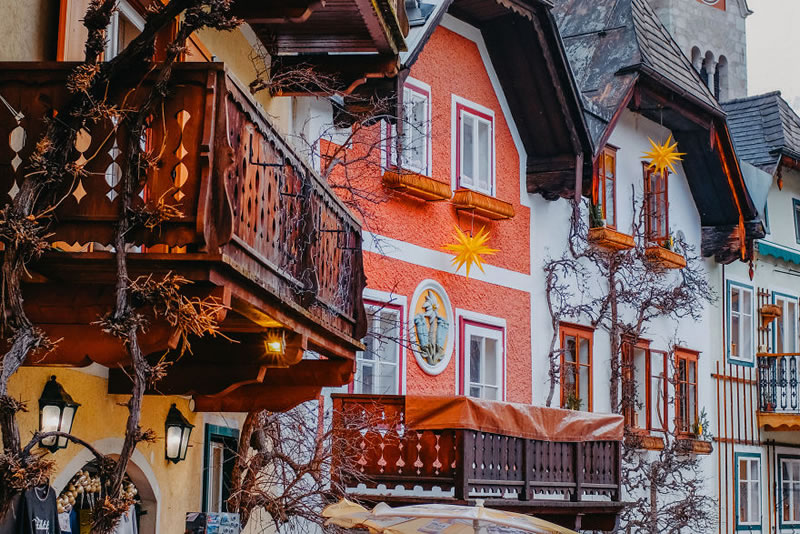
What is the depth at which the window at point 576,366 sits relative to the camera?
19359 millimetres

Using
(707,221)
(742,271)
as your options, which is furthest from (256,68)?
(742,271)

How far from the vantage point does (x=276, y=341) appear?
928 cm

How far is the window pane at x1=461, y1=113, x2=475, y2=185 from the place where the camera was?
1795 cm

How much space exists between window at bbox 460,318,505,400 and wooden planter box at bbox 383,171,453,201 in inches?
69.8

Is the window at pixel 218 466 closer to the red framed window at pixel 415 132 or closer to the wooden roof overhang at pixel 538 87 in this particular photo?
the red framed window at pixel 415 132

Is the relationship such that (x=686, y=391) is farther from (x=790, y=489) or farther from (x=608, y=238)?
(x=790, y=489)

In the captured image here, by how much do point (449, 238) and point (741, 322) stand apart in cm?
964

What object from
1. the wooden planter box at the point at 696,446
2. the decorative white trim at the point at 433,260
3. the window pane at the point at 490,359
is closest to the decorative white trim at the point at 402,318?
the decorative white trim at the point at 433,260

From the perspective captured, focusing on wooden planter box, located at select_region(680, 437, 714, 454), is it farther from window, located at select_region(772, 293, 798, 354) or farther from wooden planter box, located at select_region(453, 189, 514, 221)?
wooden planter box, located at select_region(453, 189, 514, 221)

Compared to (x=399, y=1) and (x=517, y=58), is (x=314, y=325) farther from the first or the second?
(x=517, y=58)

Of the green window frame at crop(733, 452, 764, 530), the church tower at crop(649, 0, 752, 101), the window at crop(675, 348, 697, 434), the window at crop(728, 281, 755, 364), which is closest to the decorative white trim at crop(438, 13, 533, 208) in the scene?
the window at crop(675, 348, 697, 434)

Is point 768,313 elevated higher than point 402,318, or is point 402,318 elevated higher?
point 768,313

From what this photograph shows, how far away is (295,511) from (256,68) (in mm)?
4109

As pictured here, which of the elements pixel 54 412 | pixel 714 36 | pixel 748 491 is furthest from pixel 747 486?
pixel 714 36
